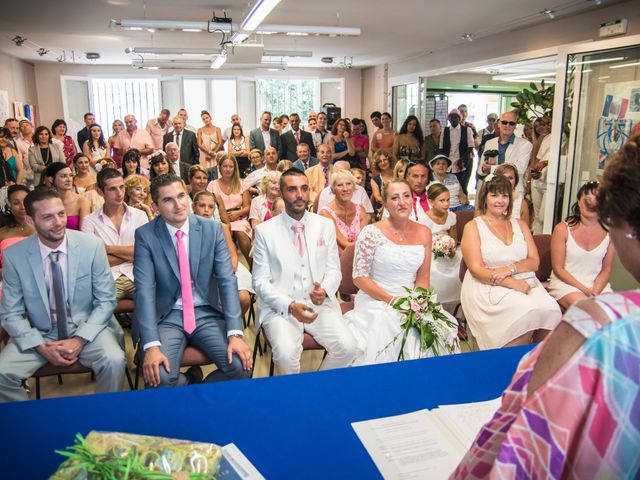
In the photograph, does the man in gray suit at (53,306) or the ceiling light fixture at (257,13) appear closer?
the man in gray suit at (53,306)

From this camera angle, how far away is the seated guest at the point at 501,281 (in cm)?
331

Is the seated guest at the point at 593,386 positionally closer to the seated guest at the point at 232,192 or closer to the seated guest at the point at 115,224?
the seated guest at the point at 115,224

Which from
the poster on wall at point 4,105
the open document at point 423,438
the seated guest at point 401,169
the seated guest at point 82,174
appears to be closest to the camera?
the open document at point 423,438

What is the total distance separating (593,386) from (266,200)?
446 centimetres

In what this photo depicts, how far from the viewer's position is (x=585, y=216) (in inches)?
142

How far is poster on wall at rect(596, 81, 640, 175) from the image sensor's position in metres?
5.55

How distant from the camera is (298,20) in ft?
25.2

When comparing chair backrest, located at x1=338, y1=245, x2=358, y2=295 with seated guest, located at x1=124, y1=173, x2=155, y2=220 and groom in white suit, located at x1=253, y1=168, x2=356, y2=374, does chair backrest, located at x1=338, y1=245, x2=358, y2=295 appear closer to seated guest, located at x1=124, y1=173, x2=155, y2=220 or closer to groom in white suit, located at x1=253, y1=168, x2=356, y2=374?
groom in white suit, located at x1=253, y1=168, x2=356, y2=374

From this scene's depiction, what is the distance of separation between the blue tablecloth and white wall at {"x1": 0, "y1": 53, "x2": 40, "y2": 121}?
11103mm

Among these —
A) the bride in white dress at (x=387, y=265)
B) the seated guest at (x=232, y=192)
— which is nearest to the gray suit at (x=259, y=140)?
the seated guest at (x=232, y=192)

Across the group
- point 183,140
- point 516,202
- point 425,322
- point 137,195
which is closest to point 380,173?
point 516,202

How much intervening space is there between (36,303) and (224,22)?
16.7 feet

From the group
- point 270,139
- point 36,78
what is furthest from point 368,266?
point 36,78

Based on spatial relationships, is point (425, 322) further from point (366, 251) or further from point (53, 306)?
point (53, 306)
